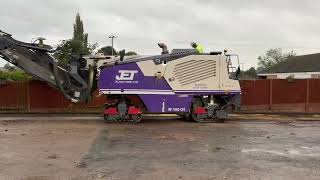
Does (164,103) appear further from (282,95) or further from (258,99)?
(282,95)

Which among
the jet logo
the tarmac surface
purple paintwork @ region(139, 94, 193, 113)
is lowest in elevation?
the tarmac surface

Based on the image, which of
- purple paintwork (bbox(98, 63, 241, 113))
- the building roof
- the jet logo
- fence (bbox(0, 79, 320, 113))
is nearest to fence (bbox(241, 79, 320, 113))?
fence (bbox(0, 79, 320, 113))

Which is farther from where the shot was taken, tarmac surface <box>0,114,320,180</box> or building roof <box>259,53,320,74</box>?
building roof <box>259,53,320,74</box>

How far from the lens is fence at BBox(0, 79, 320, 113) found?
23.2 meters

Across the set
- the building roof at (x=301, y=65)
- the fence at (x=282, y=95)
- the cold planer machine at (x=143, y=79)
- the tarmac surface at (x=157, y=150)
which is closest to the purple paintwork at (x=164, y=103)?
the cold planer machine at (x=143, y=79)

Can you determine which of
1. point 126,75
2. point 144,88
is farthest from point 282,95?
point 126,75

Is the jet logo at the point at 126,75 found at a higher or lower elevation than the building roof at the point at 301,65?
lower

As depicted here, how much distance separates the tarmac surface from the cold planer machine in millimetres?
727

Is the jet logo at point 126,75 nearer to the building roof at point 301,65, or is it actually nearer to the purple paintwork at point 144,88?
the purple paintwork at point 144,88

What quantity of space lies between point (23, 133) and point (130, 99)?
15.9 feet

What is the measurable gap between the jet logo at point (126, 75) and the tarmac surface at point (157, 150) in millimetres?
1595

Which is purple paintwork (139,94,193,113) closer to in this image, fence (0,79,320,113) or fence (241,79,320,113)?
fence (0,79,320,113)

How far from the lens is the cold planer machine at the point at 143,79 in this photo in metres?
19.0

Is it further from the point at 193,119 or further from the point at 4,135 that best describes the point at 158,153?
the point at 193,119
